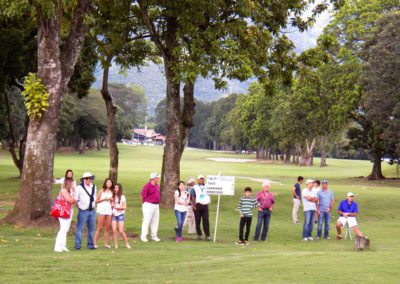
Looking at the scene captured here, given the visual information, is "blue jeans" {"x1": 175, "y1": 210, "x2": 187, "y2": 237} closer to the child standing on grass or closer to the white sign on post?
the white sign on post

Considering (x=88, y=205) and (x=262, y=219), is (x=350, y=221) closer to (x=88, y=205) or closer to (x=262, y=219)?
(x=262, y=219)

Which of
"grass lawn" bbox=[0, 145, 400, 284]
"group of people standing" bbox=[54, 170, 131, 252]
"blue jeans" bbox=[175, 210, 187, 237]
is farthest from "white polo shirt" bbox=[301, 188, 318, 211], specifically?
"group of people standing" bbox=[54, 170, 131, 252]

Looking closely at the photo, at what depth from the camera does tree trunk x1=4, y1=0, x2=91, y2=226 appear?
1914 cm

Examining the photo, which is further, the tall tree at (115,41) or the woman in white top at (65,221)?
the tall tree at (115,41)

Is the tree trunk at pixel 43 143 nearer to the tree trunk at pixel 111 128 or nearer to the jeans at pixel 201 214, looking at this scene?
the jeans at pixel 201 214

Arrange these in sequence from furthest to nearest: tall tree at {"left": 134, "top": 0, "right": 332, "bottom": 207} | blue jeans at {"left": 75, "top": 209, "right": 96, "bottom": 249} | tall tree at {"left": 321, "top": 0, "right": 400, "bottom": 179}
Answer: tall tree at {"left": 321, "top": 0, "right": 400, "bottom": 179} < tall tree at {"left": 134, "top": 0, "right": 332, "bottom": 207} < blue jeans at {"left": 75, "top": 209, "right": 96, "bottom": 249}

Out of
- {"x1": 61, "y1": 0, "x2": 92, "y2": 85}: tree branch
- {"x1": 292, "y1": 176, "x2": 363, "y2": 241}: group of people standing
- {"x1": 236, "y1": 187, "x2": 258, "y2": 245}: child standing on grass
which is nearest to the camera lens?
{"x1": 236, "y1": 187, "x2": 258, "y2": 245}: child standing on grass

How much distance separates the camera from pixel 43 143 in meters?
19.2

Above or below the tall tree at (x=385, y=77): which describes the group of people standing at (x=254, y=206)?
below

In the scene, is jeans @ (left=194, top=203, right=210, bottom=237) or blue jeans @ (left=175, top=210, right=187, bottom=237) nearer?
blue jeans @ (left=175, top=210, right=187, bottom=237)

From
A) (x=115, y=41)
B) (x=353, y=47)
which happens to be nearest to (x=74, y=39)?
(x=115, y=41)

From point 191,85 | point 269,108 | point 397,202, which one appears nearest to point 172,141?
point 191,85

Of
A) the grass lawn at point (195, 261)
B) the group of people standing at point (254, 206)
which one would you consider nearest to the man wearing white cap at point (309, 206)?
the grass lawn at point (195, 261)

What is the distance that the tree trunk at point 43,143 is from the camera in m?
19.1
